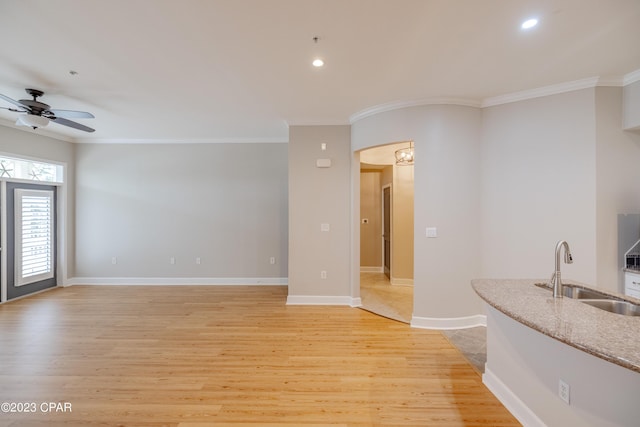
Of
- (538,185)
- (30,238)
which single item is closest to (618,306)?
(538,185)

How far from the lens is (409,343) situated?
10.3 ft

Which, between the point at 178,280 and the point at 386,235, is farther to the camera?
the point at 386,235

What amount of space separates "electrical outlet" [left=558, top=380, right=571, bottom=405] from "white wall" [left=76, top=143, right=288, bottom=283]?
456 centimetres

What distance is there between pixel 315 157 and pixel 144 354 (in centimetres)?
340

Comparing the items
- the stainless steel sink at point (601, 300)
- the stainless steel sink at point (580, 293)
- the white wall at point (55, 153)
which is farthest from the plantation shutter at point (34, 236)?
the stainless steel sink at point (580, 293)

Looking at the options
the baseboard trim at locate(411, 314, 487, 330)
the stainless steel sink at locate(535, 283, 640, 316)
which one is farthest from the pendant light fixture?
the stainless steel sink at locate(535, 283, 640, 316)

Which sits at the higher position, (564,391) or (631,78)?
(631,78)

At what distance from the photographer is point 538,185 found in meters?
3.25

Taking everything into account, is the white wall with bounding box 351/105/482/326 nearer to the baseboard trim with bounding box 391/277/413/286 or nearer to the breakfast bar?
the breakfast bar

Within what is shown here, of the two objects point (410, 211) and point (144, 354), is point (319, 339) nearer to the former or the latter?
point (144, 354)

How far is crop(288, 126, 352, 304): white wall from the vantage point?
4.43 m

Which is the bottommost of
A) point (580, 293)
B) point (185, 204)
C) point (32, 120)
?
point (580, 293)

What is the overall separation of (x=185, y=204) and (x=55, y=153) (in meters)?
2.57

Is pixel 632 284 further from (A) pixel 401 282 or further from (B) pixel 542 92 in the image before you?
→ (A) pixel 401 282
